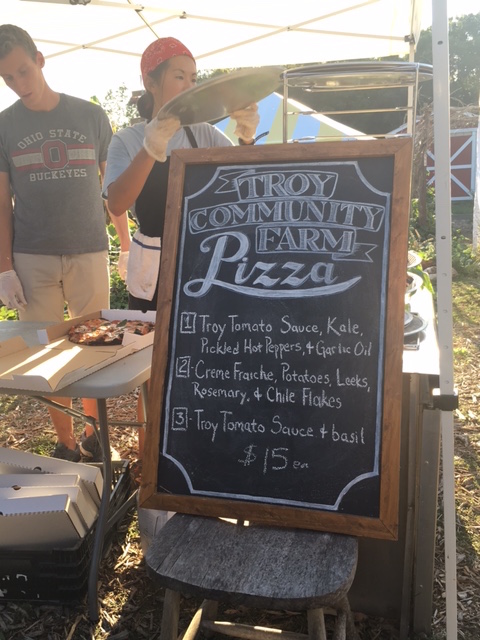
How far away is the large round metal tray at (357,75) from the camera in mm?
2287

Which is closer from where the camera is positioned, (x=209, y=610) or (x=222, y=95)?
(x=222, y=95)

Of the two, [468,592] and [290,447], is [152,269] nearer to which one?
[290,447]

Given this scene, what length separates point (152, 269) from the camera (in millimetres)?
2770

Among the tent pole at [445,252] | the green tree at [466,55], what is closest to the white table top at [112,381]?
the tent pole at [445,252]

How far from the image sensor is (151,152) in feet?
6.93

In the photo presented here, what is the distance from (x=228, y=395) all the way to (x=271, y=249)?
473 millimetres

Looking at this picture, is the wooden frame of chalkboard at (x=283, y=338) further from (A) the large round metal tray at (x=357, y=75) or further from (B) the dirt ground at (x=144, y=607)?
(B) the dirt ground at (x=144, y=607)

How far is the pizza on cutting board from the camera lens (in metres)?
2.51

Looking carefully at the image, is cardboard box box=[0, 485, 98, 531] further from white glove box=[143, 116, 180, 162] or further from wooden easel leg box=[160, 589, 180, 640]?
white glove box=[143, 116, 180, 162]

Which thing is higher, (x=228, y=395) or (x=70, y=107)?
(x=70, y=107)

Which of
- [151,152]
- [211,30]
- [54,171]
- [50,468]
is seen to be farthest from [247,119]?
[211,30]

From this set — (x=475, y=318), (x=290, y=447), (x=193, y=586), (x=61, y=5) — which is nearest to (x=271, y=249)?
(x=290, y=447)

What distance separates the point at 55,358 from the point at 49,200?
1268 mm

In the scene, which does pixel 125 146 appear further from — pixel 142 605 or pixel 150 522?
pixel 142 605
